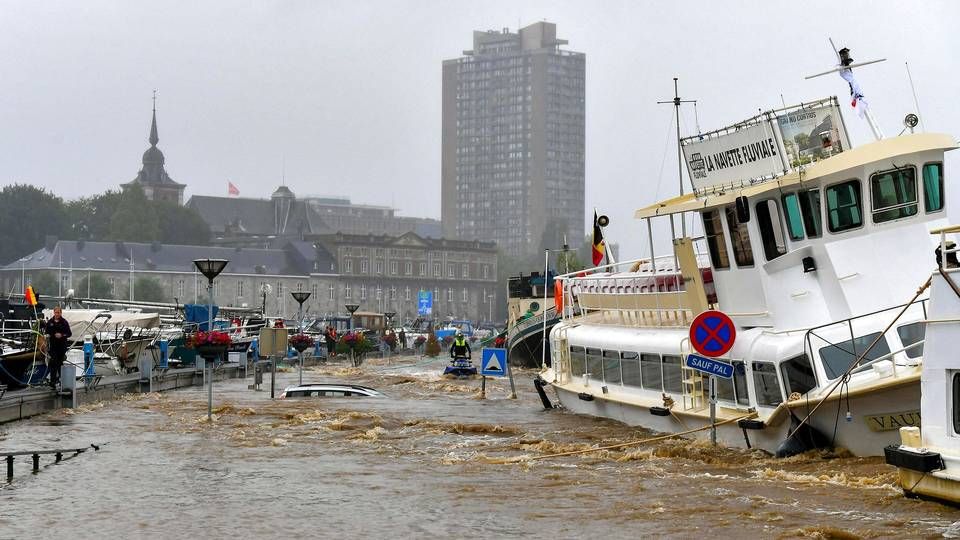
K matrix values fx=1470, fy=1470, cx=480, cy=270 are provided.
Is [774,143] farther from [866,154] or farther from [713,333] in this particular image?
[713,333]

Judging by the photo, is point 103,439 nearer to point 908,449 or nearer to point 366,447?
point 366,447

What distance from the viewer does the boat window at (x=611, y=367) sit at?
1267 inches

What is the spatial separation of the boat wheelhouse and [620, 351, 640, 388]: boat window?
1.83 metres

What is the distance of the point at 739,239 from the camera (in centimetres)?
2600

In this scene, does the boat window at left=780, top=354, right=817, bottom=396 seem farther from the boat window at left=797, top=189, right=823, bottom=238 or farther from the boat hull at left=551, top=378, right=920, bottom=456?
the boat window at left=797, top=189, right=823, bottom=238

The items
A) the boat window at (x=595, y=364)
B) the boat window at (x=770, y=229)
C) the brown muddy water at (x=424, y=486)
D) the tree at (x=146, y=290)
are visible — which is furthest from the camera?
the tree at (x=146, y=290)

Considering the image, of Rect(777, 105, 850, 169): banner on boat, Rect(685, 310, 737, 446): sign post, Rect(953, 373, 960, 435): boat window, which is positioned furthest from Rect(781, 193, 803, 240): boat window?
Rect(953, 373, 960, 435): boat window

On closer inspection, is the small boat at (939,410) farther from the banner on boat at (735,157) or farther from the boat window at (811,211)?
the banner on boat at (735,157)

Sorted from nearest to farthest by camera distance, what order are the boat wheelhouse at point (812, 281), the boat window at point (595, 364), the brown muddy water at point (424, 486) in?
the brown muddy water at point (424, 486) < the boat wheelhouse at point (812, 281) < the boat window at point (595, 364)

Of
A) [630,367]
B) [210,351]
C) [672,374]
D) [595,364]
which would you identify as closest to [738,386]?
[672,374]

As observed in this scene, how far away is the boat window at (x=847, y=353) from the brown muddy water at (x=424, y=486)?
1.44 metres

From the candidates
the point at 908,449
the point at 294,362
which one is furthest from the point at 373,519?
the point at 294,362

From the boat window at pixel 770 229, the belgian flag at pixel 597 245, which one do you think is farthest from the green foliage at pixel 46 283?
the boat window at pixel 770 229

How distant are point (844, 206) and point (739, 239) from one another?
2.29 meters
